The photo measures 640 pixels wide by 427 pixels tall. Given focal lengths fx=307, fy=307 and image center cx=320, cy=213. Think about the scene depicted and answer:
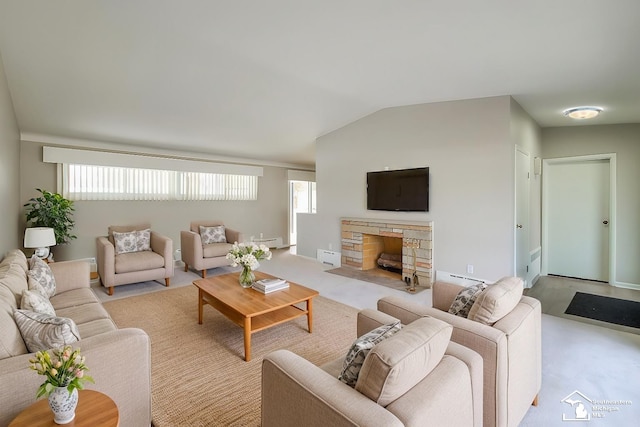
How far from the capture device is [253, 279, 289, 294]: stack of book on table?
3006 millimetres

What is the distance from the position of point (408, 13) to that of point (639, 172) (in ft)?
14.3

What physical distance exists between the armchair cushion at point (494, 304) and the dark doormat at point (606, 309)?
2.47 metres

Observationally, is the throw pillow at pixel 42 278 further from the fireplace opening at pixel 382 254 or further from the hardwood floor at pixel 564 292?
the hardwood floor at pixel 564 292

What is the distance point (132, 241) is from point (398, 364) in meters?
4.72

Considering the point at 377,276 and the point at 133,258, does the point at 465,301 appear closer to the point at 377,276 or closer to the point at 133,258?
the point at 377,276

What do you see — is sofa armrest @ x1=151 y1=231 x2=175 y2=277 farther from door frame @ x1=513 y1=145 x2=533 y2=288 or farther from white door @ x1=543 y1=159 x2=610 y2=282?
white door @ x1=543 y1=159 x2=610 y2=282

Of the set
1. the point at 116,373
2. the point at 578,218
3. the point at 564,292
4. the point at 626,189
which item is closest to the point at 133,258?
the point at 116,373

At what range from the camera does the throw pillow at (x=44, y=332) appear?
5.08 ft

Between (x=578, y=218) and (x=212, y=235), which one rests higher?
(x=578, y=218)

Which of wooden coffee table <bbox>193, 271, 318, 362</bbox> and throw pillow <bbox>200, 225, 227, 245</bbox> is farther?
throw pillow <bbox>200, 225, 227, 245</bbox>

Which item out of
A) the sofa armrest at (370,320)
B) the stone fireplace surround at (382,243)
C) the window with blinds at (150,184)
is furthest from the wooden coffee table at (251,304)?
the window with blinds at (150,184)

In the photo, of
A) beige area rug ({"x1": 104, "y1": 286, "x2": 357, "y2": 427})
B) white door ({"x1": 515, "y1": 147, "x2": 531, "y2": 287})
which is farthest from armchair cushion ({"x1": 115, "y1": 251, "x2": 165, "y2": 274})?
white door ({"x1": 515, "y1": 147, "x2": 531, "y2": 287})

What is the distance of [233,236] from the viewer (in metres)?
5.39

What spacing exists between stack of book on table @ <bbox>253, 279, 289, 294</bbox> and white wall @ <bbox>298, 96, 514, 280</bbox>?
99.4 inches
